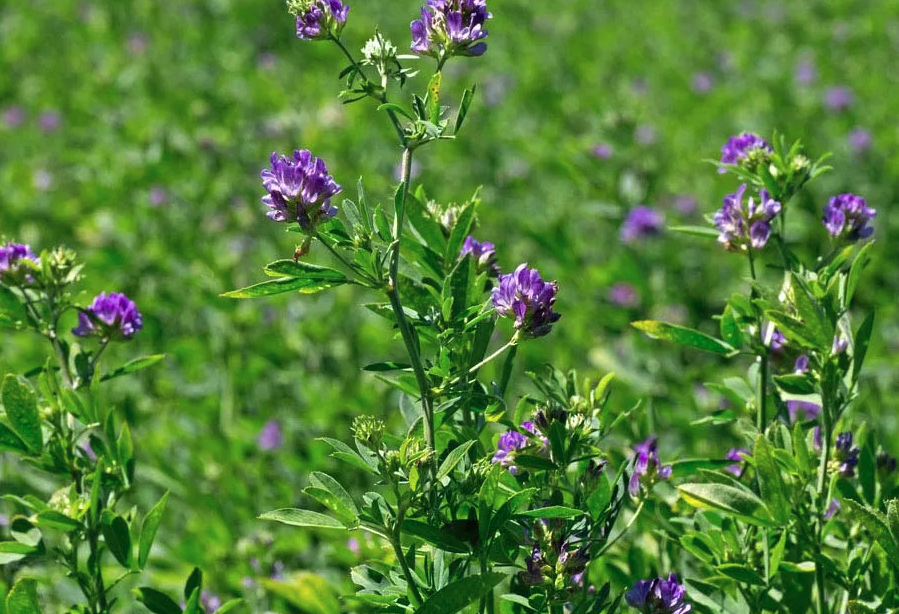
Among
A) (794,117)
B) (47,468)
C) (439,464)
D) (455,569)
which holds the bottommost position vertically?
(455,569)

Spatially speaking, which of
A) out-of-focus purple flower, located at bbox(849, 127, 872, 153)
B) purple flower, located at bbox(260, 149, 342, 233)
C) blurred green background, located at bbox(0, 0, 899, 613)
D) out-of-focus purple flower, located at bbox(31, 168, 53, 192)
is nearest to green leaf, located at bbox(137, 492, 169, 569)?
blurred green background, located at bbox(0, 0, 899, 613)

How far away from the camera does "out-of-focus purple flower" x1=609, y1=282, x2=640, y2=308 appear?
12.6 feet

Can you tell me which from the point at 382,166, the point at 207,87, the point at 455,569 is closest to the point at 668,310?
the point at 382,166

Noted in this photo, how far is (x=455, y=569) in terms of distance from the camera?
1554 mm

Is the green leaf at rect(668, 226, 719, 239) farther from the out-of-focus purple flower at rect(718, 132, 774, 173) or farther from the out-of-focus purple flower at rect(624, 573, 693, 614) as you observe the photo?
the out-of-focus purple flower at rect(624, 573, 693, 614)

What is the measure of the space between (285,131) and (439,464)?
3.12m

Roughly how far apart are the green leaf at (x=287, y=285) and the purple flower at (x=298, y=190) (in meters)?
0.07

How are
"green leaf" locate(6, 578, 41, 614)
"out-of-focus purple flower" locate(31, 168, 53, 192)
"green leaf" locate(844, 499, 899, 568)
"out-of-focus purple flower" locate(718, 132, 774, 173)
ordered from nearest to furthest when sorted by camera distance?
"green leaf" locate(844, 499, 899, 568), "green leaf" locate(6, 578, 41, 614), "out-of-focus purple flower" locate(718, 132, 774, 173), "out-of-focus purple flower" locate(31, 168, 53, 192)

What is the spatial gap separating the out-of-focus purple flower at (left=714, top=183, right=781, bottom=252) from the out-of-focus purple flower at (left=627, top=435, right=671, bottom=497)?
34 centimetres

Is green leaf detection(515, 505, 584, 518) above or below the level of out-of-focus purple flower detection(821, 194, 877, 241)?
below

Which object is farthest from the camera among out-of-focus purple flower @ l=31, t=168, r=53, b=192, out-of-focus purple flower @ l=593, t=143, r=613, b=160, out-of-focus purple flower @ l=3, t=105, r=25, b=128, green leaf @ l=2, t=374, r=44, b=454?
out-of-focus purple flower @ l=3, t=105, r=25, b=128

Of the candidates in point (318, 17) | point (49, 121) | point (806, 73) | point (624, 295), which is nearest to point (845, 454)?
point (318, 17)

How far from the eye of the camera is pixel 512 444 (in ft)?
5.15

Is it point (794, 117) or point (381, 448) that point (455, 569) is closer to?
point (381, 448)
